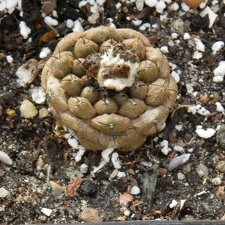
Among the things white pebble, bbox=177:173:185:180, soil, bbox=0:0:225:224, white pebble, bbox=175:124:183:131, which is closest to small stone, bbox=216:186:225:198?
soil, bbox=0:0:225:224

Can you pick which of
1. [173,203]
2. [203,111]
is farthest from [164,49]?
[173,203]

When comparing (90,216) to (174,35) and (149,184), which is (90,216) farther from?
(174,35)

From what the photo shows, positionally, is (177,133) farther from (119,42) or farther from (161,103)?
(119,42)

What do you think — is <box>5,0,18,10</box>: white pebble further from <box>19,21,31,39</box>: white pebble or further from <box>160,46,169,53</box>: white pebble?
<box>160,46,169,53</box>: white pebble

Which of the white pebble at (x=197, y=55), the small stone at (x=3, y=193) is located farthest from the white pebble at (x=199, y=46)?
the small stone at (x=3, y=193)

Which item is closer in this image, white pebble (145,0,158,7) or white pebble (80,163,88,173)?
white pebble (80,163,88,173)

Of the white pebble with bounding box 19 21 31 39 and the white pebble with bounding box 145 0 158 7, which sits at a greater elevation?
the white pebble with bounding box 145 0 158 7
